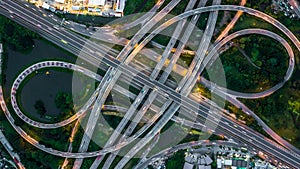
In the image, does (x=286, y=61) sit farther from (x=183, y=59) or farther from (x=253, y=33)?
(x=183, y=59)

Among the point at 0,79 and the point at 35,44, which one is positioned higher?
the point at 35,44

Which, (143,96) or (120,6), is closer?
(143,96)

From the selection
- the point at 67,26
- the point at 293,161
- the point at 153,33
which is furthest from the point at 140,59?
the point at 293,161

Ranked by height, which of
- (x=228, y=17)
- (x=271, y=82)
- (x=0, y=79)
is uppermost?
(x=228, y=17)

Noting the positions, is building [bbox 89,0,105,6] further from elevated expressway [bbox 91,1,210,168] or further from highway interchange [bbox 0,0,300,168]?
elevated expressway [bbox 91,1,210,168]

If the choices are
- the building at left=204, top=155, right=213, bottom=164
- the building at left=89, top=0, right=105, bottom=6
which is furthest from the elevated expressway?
the building at left=89, top=0, right=105, bottom=6

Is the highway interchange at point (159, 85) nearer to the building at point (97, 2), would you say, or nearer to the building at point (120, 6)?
the building at point (120, 6)

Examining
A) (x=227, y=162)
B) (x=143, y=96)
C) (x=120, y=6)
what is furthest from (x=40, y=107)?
(x=227, y=162)

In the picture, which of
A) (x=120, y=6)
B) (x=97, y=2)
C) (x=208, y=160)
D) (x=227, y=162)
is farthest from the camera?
(x=97, y=2)

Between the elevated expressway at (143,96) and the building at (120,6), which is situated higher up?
the building at (120,6)

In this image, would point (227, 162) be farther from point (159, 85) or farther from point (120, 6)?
point (120, 6)

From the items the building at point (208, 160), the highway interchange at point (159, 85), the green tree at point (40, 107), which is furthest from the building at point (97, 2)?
the building at point (208, 160)
